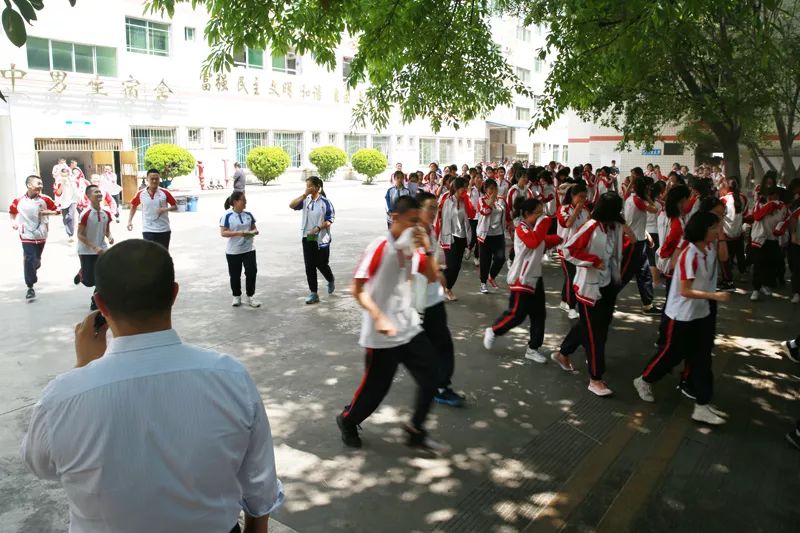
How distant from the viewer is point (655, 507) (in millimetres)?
3652

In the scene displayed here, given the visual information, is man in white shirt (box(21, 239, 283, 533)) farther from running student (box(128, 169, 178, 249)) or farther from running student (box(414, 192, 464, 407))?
running student (box(128, 169, 178, 249))

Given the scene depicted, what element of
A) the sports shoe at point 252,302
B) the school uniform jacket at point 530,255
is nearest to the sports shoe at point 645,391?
the school uniform jacket at point 530,255

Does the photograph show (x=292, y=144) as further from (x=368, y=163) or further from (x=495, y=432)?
(x=495, y=432)

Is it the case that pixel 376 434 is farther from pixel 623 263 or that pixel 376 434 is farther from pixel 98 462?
pixel 623 263

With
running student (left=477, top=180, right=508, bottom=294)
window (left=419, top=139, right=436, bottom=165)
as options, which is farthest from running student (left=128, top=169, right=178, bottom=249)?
window (left=419, top=139, right=436, bottom=165)

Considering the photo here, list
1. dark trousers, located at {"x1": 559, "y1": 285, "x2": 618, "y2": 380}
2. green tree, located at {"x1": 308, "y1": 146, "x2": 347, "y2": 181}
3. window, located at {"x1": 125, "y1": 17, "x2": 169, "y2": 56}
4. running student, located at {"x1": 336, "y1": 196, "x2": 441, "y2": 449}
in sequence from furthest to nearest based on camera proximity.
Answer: green tree, located at {"x1": 308, "y1": 146, "x2": 347, "y2": 181}
window, located at {"x1": 125, "y1": 17, "x2": 169, "y2": 56}
dark trousers, located at {"x1": 559, "y1": 285, "x2": 618, "y2": 380}
running student, located at {"x1": 336, "y1": 196, "x2": 441, "y2": 449}

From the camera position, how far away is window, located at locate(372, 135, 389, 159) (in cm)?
3982

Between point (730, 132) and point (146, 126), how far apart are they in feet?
72.5

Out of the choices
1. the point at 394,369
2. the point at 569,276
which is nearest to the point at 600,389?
the point at 569,276

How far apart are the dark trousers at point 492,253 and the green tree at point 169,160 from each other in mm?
18299

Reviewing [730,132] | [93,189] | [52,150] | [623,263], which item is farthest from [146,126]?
[623,263]

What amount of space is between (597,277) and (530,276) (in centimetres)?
72

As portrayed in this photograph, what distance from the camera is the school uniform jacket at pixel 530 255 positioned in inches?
232

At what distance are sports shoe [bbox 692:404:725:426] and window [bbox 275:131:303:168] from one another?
30.3m
